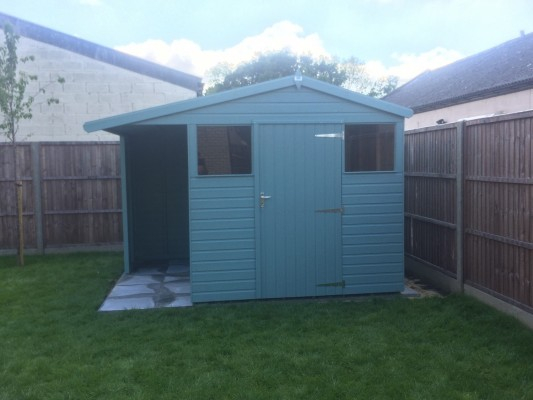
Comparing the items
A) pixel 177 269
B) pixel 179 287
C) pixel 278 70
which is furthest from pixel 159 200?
pixel 278 70

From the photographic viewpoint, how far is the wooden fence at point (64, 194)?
33.0 feet

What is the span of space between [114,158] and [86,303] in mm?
4307

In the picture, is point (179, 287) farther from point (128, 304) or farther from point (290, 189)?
point (290, 189)

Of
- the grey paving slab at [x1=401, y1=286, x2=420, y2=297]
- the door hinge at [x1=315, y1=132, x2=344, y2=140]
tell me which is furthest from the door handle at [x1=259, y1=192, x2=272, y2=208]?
the grey paving slab at [x1=401, y1=286, x2=420, y2=297]

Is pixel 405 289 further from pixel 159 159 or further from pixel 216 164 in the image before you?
pixel 159 159

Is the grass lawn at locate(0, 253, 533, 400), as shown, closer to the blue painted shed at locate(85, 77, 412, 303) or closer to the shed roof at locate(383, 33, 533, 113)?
the blue painted shed at locate(85, 77, 412, 303)

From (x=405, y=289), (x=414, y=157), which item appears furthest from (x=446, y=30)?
(x=405, y=289)

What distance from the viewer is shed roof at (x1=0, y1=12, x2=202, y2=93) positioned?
1206 cm

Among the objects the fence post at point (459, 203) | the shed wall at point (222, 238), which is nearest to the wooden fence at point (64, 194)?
the shed wall at point (222, 238)

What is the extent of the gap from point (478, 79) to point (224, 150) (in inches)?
488

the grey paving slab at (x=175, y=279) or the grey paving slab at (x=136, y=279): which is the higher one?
the grey paving slab at (x=136, y=279)

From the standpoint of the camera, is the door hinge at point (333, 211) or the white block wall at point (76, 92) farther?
the white block wall at point (76, 92)

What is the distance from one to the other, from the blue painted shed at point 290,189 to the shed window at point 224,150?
1 centimetres

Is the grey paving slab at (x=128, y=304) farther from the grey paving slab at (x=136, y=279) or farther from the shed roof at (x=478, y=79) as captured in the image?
the shed roof at (x=478, y=79)
